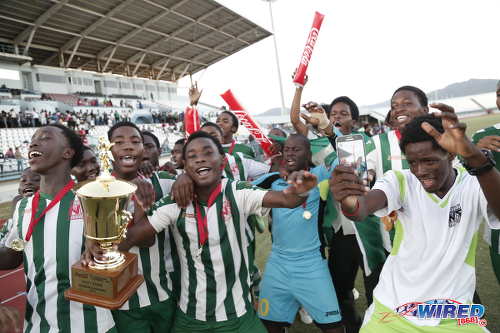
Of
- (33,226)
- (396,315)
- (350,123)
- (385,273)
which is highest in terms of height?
(350,123)

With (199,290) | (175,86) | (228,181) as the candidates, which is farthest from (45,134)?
(175,86)

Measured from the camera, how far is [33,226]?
175 cm

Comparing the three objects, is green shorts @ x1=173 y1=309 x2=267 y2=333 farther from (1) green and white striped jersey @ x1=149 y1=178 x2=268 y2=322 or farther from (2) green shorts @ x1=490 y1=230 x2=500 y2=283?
(2) green shorts @ x1=490 y1=230 x2=500 y2=283

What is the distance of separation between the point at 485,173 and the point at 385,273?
75 centimetres

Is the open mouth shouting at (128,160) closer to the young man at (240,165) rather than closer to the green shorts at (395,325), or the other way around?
the young man at (240,165)

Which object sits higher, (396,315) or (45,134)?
(45,134)

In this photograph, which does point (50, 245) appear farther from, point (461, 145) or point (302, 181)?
point (461, 145)

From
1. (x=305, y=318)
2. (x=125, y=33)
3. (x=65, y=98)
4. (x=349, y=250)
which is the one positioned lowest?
(x=305, y=318)

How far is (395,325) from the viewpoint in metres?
1.54

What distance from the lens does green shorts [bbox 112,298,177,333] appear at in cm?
208

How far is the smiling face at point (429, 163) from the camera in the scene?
1496 mm

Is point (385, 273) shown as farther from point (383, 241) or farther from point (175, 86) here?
point (175, 86)

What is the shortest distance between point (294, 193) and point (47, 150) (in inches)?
57.2

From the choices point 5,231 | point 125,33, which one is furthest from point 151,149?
point 125,33
